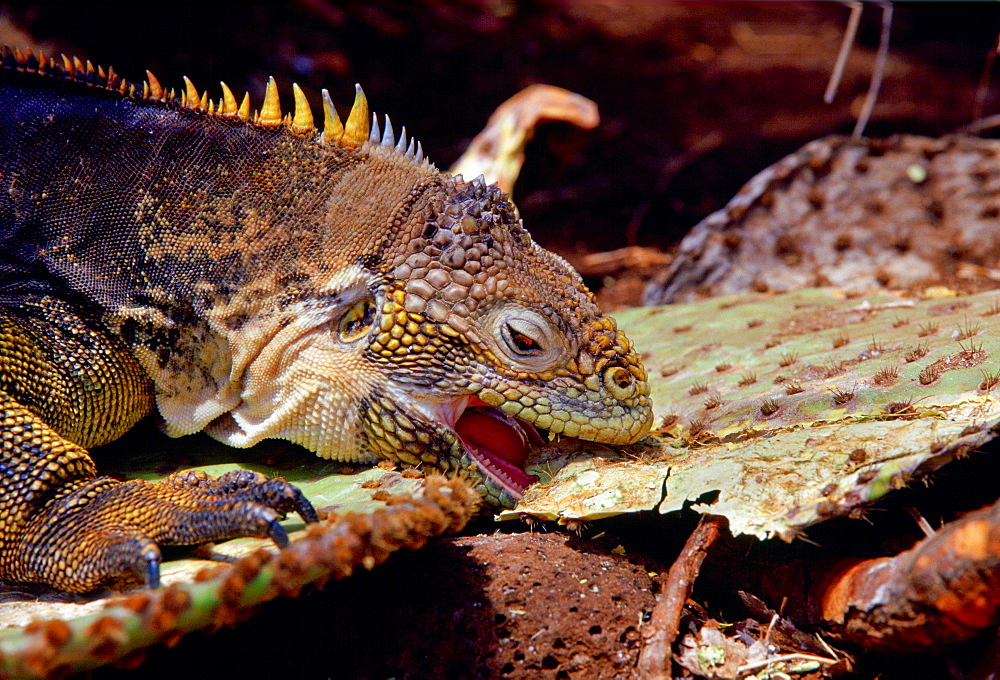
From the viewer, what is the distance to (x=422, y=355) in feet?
11.2

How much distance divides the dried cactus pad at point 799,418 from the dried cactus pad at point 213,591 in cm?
83

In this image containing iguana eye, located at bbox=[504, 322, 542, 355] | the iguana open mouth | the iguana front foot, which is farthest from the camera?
the iguana open mouth

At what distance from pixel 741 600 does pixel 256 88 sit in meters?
7.75

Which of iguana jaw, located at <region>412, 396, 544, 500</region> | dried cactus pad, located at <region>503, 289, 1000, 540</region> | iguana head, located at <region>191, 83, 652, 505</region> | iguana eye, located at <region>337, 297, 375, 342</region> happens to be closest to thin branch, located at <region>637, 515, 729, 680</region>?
dried cactus pad, located at <region>503, 289, 1000, 540</region>

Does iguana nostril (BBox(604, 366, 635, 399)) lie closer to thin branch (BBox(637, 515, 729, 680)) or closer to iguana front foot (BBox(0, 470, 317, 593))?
thin branch (BBox(637, 515, 729, 680))

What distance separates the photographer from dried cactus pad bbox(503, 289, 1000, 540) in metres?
2.79

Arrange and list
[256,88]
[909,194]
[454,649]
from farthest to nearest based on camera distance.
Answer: [256,88] < [909,194] < [454,649]

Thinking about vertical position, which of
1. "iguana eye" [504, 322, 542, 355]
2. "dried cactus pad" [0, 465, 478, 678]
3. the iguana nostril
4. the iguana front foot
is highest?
"iguana eye" [504, 322, 542, 355]

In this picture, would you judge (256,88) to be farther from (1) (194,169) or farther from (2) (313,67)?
(1) (194,169)

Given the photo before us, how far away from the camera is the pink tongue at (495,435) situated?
11.8 ft

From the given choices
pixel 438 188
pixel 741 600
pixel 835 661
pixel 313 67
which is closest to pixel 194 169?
pixel 438 188

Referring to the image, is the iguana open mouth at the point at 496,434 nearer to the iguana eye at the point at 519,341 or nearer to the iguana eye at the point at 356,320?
the iguana eye at the point at 519,341

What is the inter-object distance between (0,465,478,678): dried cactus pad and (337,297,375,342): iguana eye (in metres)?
0.93

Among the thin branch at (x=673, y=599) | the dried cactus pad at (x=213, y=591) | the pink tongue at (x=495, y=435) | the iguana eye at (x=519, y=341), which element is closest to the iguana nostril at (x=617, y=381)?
the iguana eye at (x=519, y=341)
